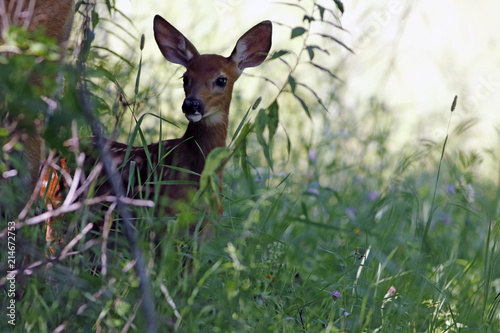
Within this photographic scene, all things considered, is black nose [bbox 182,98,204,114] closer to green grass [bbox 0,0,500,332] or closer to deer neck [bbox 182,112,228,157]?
deer neck [bbox 182,112,228,157]

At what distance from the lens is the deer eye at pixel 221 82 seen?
3.36 meters

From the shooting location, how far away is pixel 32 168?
247 cm

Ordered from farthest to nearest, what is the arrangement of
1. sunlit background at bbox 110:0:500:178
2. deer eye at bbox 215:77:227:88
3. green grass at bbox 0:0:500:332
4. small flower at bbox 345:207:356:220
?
sunlit background at bbox 110:0:500:178 → small flower at bbox 345:207:356:220 → deer eye at bbox 215:77:227:88 → green grass at bbox 0:0:500:332

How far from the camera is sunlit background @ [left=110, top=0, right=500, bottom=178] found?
16.8ft

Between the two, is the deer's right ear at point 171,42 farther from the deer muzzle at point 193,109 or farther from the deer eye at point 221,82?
the deer muzzle at point 193,109

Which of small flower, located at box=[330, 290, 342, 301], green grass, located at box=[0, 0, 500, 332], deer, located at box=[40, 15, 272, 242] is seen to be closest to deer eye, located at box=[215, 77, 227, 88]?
deer, located at box=[40, 15, 272, 242]

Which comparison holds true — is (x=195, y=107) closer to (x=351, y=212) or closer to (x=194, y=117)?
(x=194, y=117)

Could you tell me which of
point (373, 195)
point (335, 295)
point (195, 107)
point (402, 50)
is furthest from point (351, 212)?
point (402, 50)

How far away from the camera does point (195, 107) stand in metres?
3.18

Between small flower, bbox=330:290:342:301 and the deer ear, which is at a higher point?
the deer ear

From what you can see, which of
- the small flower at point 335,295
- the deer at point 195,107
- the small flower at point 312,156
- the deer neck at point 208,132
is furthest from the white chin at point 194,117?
the small flower at point 312,156

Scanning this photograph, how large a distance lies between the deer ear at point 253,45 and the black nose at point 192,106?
40 centimetres

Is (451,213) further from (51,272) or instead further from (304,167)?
(51,272)

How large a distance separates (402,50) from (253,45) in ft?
12.0
